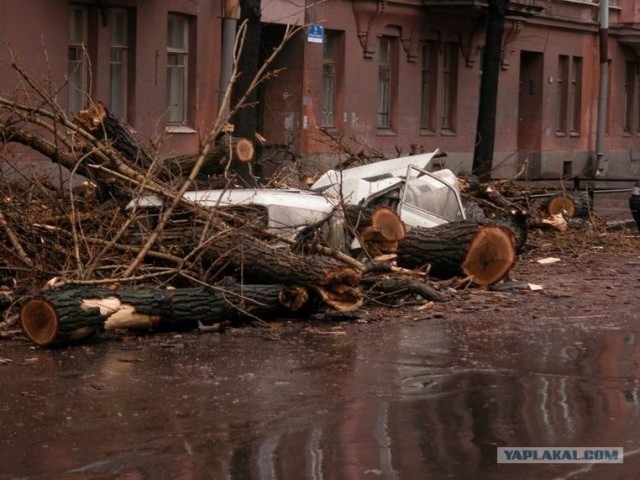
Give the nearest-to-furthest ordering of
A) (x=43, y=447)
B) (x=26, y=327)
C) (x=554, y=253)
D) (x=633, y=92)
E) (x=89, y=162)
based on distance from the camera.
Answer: (x=43, y=447)
(x=26, y=327)
(x=89, y=162)
(x=554, y=253)
(x=633, y=92)

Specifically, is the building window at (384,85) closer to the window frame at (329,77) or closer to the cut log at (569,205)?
the window frame at (329,77)

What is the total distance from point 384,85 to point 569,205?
515 inches

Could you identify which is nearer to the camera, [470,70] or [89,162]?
[89,162]

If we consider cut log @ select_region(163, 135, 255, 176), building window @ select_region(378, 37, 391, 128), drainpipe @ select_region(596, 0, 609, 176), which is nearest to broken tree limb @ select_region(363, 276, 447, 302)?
cut log @ select_region(163, 135, 255, 176)

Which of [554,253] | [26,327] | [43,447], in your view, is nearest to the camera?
[43,447]

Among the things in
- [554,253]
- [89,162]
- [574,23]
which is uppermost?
[574,23]

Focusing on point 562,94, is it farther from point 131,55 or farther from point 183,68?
point 131,55

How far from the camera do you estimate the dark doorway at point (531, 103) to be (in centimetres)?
3862

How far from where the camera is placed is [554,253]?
1794 centimetres

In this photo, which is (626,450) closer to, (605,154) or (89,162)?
(89,162)

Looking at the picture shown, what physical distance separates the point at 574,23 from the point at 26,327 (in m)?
31.6

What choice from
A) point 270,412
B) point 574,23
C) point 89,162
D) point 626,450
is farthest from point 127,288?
point 574,23

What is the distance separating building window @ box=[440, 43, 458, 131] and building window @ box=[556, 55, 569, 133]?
242 inches

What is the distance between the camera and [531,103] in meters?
38.9
